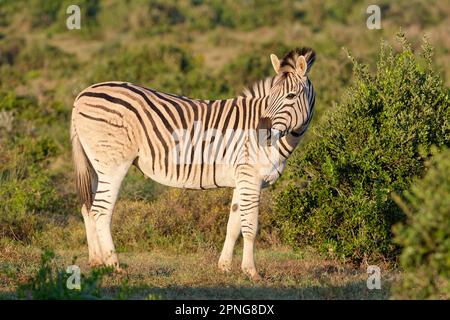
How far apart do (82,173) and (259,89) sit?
7.32 feet

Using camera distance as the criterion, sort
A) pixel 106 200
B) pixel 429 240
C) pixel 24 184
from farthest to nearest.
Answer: pixel 24 184
pixel 106 200
pixel 429 240

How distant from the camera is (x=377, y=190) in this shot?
9141 millimetres

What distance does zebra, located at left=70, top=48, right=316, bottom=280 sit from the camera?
8.66 metres

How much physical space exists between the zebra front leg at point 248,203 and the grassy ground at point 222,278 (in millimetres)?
187

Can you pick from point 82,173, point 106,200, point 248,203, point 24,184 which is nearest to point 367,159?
point 248,203

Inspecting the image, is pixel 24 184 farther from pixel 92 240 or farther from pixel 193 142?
pixel 193 142

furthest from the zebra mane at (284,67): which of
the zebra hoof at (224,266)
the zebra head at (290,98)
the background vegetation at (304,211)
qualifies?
the zebra hoof at (224,266)

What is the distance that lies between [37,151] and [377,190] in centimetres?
704

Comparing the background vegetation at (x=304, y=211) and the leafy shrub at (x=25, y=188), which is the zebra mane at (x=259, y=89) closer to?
the background vegetation at (x=304, y=211)

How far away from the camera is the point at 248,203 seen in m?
8.68

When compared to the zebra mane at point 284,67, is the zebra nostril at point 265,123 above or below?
below

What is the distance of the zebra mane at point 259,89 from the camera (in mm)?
9047

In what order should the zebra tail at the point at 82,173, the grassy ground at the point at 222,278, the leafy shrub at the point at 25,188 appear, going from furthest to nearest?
1. the leafy shrub at the point at 25,188
2. the zebra tail at the point at 82,173
3. the grassy ground at the point at 222,278

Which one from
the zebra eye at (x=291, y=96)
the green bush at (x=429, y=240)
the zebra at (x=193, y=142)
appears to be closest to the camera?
the green bush at (x=429, y=240)
